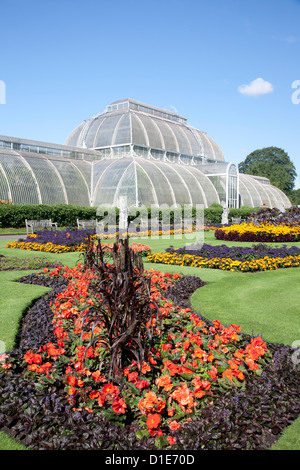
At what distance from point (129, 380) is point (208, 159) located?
163 feet

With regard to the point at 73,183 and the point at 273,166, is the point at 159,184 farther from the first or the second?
the point at 273,166

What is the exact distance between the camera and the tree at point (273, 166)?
76963 mm

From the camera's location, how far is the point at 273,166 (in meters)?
79.9

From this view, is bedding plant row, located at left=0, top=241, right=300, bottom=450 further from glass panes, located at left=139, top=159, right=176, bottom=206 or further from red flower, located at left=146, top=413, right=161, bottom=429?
glass panes, located at left=139, top=159, right=176, bottom=206

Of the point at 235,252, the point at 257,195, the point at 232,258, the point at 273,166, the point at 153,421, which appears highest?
the point at 273,166

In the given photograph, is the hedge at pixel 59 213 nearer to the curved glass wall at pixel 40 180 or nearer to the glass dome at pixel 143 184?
the glass dome at pixel 143 184

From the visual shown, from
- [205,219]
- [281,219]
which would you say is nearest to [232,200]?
[205,219]

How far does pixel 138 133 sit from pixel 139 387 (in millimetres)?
38007

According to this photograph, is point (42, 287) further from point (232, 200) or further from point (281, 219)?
point (232, 200)

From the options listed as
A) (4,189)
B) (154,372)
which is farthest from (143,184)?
(154,372)

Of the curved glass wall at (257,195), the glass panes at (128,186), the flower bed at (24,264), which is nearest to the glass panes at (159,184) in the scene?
the glass panes at (128,186)

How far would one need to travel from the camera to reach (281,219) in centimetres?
2081

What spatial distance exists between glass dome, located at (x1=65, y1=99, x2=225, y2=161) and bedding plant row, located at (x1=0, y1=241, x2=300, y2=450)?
35285 millimetres

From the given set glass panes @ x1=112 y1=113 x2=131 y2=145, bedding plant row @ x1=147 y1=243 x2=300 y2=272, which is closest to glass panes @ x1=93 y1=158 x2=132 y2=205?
glass panes @ x1=112 y1=113 x2=131 y2=145
